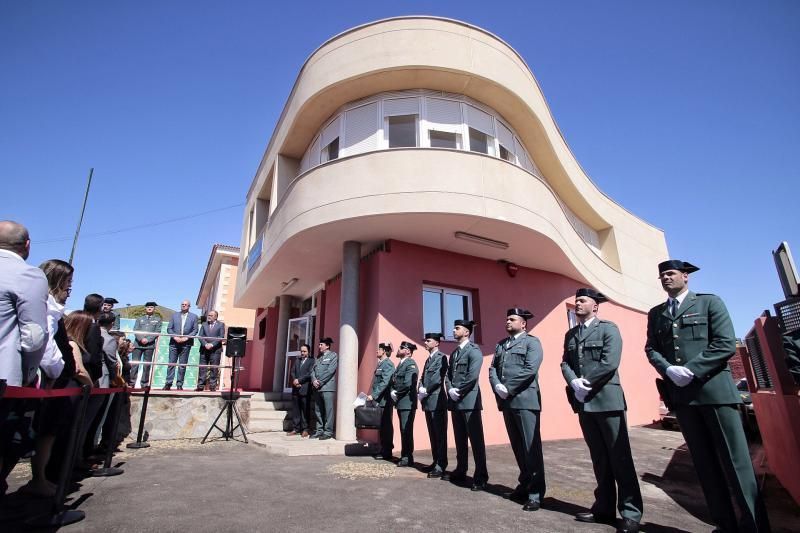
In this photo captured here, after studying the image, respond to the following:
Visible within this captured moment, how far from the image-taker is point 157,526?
11.1ft

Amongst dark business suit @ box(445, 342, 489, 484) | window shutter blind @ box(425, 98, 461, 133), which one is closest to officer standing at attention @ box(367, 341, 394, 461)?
dark business suit @ box(445, 342, 489, 484)

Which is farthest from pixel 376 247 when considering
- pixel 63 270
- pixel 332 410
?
pixel 63 270

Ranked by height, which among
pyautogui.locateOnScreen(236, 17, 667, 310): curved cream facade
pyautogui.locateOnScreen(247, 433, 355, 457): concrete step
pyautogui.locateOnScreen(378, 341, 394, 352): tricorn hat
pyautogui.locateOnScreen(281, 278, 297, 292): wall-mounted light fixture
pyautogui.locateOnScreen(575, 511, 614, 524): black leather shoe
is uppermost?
pyautogui.locateOnScreen(236, 17, 667, 310): curved cream facade

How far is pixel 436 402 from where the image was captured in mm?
6102

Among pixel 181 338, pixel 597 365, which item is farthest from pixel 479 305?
pixel 181 338

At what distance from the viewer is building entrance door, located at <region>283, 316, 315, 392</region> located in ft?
41.4

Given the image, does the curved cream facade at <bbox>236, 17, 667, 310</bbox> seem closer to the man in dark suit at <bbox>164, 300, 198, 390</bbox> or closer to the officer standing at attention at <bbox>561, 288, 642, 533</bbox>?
the man in dark suit at <bbox>164, 300, 198, 390</bbox>

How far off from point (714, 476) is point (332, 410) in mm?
7216

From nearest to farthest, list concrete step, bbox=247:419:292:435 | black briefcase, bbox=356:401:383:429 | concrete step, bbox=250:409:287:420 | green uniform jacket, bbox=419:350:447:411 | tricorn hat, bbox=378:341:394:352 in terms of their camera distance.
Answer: green uniform jacket, bbox=419:350:447:411
black briefcase, bbox=356:401:383:429
tricorn hat, bbox=378:341:394:352
concrete step, bbox=247:419:292:435
concrete step, bbox=250:409:287:420

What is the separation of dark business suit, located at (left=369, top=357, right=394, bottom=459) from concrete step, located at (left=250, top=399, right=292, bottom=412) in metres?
5.03

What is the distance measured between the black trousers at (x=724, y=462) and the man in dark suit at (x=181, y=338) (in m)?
10.5

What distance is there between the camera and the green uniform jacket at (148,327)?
10.1 meters

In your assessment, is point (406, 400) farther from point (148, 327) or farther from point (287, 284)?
point (148, 327)

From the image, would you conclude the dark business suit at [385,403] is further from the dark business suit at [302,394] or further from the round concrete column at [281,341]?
the round concrete column at [281,341]
